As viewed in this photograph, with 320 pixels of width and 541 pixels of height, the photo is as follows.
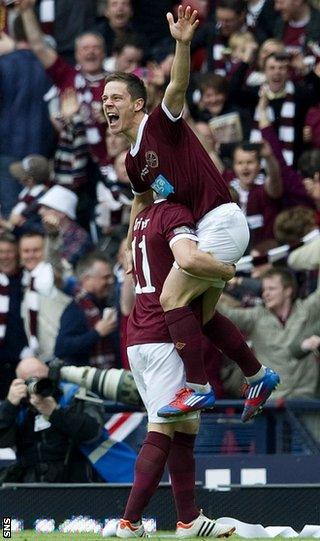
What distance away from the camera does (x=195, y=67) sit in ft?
56.1

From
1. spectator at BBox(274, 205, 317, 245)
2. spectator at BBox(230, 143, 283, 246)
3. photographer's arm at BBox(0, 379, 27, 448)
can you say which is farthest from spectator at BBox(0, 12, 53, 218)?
photographer's arm at BBox(0, 379, 27, 448)

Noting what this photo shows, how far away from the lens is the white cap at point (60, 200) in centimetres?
1483

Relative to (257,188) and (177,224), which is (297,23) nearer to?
(257,188)

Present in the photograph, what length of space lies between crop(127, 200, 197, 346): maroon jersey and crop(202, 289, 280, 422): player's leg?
302 millimetres

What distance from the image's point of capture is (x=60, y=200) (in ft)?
48.9

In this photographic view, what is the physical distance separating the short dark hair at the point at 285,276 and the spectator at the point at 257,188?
1.40 m

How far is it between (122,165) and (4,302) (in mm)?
1735

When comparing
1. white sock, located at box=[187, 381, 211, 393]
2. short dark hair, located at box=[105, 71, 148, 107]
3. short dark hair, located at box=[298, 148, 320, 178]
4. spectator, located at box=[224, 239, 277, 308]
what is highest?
short dark hair, located at box=[105, 71, 148, 107]

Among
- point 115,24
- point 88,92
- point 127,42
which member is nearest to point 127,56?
point 127,42

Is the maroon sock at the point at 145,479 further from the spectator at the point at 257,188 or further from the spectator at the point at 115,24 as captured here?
the spectator at the point at 115,24

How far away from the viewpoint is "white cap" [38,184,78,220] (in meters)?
14.8

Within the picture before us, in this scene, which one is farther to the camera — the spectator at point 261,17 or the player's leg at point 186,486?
the spectator at point 261,17

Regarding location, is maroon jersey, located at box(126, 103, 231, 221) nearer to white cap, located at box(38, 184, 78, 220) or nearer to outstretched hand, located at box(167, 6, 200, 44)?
outstretched hand, located at box(167, 6, 200, 44)

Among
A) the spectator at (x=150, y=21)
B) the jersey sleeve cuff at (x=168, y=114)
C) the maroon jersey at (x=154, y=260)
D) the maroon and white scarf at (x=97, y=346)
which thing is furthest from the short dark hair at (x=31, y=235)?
the jersey sleeve cuff at (x=168, y=114)
